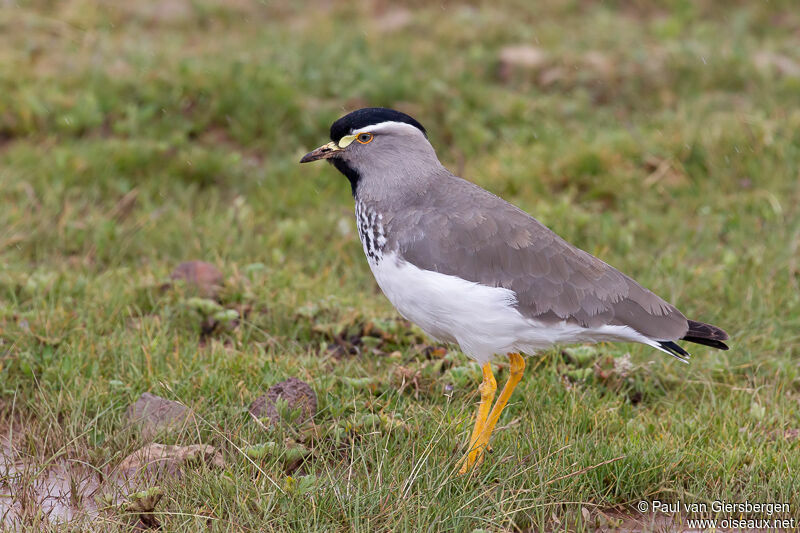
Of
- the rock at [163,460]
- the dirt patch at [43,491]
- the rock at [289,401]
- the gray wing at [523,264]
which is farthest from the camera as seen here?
the rock at [289,401]

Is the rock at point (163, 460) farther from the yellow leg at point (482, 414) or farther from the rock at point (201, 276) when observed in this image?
the rock at point (201, 276)

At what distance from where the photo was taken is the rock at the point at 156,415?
15.0 ft

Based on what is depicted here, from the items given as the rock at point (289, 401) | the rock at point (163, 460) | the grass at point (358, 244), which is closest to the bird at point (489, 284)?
the grass at point (358, 244)

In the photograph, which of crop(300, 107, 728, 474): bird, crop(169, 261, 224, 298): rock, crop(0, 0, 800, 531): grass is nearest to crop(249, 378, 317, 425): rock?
crop(0, 0, 800, 531): grass

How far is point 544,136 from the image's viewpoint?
837 cm

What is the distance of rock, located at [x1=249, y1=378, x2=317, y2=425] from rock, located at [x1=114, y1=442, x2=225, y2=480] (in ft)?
1.17

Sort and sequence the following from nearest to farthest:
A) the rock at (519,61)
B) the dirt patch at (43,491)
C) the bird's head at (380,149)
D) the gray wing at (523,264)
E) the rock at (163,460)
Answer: the dirt patch at (43,491) < the rock at (163,460) < the gray wing at (523,264) < the bird's head at (380,149) < the rock at (519,61)

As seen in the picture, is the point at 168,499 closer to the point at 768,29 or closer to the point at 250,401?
the point at 250,401

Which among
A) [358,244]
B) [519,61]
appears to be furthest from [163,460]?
[519,61]

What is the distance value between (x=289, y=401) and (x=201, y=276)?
158cm

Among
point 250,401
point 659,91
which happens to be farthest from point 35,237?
point 659,91

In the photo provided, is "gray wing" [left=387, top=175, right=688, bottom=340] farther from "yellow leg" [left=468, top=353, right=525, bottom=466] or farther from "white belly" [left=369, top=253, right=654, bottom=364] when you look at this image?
"yellow leg" [left=468, top=353, right=525, bottom=466]

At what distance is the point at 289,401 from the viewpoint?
15.4 feet

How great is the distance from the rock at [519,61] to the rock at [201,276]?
172 inches
